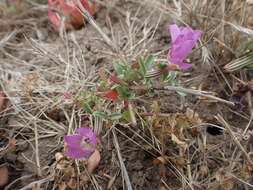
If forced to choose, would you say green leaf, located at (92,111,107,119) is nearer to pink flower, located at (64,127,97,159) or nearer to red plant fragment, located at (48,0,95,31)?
pink flower, located at (64,127,97,159)

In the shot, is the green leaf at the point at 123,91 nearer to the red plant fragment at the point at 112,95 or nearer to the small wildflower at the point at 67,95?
the red plant fragment at the point at 112,95

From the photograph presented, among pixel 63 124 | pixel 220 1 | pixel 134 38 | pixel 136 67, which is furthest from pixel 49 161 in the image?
pixel 220 1

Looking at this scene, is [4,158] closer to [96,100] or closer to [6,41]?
[96,100]

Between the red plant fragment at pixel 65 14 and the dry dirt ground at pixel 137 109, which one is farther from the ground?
the red plant fragment at pixel 65 14

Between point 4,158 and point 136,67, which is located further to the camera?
point 4,158

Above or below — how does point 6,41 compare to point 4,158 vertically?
above

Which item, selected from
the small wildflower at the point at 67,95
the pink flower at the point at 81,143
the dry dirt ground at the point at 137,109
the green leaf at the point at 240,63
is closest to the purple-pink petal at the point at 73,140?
the pink flower at the point at 81,143

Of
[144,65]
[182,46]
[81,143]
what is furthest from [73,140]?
[182,46]
